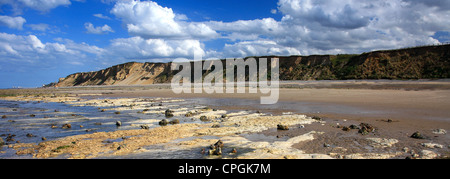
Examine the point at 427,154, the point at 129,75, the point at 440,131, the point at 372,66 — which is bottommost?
the point at 427,154

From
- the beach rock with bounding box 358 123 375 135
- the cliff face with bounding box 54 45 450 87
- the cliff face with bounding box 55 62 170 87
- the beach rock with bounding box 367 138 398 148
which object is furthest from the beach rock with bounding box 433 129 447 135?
the cliff face with bounding box 55 62 170 87

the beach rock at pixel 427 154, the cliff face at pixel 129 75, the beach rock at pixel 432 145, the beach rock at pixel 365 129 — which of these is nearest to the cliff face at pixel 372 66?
the cliff face at pixel 129 75

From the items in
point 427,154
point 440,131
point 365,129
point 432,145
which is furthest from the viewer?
point 365,129

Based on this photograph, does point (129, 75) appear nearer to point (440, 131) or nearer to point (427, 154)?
point (440, 131)

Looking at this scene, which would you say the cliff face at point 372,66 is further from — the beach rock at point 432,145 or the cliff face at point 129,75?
the beach rock at point 432,145

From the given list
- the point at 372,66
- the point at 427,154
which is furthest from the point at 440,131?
the point at 372,66

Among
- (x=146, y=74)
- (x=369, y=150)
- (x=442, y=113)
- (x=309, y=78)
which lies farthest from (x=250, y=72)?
(x=369, y=150)

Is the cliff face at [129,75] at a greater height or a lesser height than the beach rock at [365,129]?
greater

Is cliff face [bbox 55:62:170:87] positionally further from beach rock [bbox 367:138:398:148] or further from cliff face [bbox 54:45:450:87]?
beach rock [bbox 367:138:398:148]

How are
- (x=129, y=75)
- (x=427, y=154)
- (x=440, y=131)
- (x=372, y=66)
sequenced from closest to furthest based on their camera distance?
1. (x=427, y=154)
2. (x=440, y=131)
3. (x=372, y=66)
4. (x=129, y=75)

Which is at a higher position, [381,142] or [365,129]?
[365,129]
